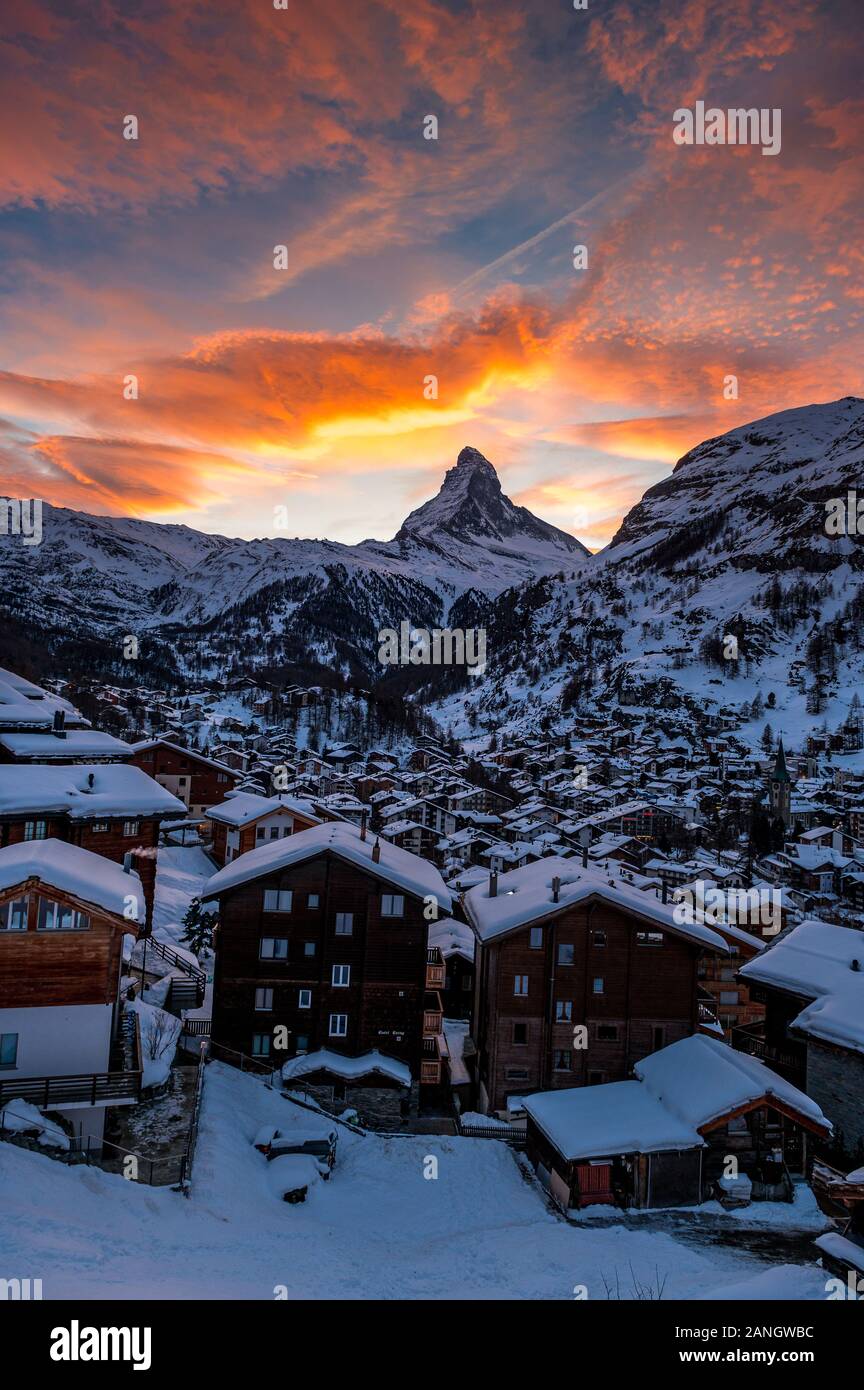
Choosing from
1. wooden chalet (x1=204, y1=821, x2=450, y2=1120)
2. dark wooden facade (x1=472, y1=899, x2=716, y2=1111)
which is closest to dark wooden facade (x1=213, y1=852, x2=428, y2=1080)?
wooden chalet (x1=204, y1=821, x2=450, y2=1120)

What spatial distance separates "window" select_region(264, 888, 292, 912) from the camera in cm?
2817

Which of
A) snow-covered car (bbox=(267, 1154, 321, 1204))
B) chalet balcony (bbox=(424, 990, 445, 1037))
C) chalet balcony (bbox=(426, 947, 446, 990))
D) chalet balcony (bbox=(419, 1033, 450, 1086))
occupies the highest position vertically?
chalet balcony (bbox=(426, 947, 446, 990))

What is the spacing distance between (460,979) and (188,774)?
4079 centimetres

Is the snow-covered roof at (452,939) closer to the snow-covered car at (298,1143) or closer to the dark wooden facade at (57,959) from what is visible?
the snow-covered car at (298,1143)

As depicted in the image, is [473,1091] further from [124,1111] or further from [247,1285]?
[247,1285]

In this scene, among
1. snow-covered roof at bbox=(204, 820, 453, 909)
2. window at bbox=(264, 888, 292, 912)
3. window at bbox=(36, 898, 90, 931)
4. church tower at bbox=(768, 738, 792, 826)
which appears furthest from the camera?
church tower at bbox=(768, 738, 792, 826)

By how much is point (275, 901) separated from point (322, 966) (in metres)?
3.11

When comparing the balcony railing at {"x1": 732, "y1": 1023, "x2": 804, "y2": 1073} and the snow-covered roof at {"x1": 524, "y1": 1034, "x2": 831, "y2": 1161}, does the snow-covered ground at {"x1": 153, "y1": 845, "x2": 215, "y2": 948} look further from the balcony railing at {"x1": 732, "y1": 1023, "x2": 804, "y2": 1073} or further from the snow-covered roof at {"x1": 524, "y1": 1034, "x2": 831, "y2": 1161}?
the balcony railing at {"x1": 732, "y1": 1023, "x2": 804, "y2": 1073}

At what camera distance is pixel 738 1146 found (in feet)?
74.5

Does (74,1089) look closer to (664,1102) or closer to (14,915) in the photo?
(14,915)

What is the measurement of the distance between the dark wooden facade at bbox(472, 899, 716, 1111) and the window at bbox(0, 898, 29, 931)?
624 inches

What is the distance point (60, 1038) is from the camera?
1881 centimetres

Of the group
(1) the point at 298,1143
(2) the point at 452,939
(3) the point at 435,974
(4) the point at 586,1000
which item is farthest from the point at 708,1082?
(2) the point at 452,939
